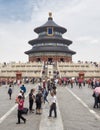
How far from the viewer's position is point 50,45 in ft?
324

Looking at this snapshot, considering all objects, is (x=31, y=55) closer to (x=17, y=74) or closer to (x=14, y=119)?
(x=17, y=74)

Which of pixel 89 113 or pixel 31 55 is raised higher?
pixel 31 55

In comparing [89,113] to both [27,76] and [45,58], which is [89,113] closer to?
[27,76]

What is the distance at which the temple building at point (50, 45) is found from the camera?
94.7m

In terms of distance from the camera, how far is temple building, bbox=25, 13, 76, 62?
94.7 meters

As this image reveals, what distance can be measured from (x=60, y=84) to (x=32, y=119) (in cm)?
3815

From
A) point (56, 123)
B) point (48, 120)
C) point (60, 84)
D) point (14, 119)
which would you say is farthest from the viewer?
point (60, 84)

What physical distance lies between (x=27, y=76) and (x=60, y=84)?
1335 centimetres

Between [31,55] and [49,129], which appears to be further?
[31,55]

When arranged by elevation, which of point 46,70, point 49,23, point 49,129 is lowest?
point 49,129

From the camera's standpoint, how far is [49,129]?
15914mm

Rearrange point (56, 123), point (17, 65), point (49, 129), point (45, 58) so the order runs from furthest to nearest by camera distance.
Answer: point (45, 58), point (17, 65), point (56, 123), point (49, 129)

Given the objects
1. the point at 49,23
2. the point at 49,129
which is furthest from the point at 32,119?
the point at 49,23

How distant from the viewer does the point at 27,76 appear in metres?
69.8
